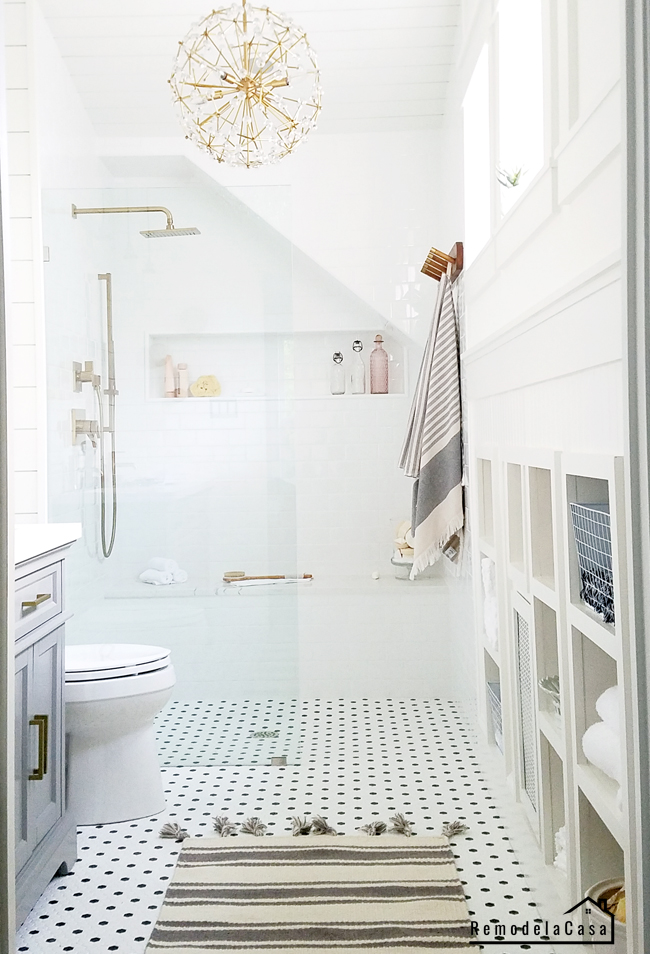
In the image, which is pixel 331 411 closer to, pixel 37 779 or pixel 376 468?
pixel 376 468

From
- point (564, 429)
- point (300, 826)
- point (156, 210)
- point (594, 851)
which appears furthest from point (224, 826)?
point (156, 210)

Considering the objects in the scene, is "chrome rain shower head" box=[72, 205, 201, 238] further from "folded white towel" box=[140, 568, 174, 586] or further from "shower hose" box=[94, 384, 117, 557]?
"folded white towel" box=[140, 568, 174, 586]

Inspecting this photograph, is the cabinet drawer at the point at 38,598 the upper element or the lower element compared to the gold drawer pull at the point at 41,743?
upper

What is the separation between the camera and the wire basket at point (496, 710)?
2.76 meters

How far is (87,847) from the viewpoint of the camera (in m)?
2.54

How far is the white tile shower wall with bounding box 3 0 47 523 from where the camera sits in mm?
3236

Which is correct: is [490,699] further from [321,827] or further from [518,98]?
[518,98]

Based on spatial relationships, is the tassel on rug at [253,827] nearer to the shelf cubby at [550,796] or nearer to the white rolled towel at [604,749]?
the shelf cubby at [550,796]

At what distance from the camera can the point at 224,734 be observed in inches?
127

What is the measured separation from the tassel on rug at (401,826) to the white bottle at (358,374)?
2291 millimetres

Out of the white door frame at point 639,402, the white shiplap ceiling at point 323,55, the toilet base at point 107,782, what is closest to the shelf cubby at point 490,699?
the toilet base at point 107,782

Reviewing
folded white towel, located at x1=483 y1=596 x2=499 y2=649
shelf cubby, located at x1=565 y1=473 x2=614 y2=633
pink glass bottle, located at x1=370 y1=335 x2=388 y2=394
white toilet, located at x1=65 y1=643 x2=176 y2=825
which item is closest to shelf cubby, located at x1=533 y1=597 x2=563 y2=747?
shelf cubby, located at x1=565 y1=473 x2=614 y2=633

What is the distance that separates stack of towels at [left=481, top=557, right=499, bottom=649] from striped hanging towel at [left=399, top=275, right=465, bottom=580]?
58 cm

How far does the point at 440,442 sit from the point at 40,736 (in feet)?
6.18
